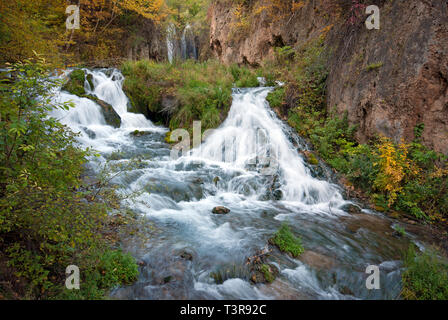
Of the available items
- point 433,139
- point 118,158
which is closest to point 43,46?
point 118,158

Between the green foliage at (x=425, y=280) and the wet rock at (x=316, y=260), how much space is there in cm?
104

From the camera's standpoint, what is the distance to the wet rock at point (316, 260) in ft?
13.4

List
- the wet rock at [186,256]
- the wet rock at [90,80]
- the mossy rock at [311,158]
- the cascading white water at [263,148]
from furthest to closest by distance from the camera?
the wet rock at [90,80]
the mossy rock at [311,158]
the cascading white water at [263,148]
the wet rock at [186,256]

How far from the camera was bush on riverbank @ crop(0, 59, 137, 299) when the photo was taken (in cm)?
237

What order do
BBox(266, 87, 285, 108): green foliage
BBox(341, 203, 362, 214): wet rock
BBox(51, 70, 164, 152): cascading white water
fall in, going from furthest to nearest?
BBox(266, 87, 285, 108): green foliage → BBox(51, 70, 164, 152): cascading white water → BBox(341, 203, 362, 214): wet rock

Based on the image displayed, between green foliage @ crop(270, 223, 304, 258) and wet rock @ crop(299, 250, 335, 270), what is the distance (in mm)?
113

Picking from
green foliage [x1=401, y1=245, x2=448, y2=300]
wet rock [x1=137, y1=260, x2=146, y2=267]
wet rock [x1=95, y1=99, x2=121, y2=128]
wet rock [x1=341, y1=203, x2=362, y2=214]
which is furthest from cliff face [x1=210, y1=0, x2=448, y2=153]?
wet rock [x1=95, y1=99, x2=121, y2=128]

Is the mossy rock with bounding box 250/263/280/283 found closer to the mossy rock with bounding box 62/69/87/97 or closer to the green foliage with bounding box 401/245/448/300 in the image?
the green foliage with bounding box 401/245/448/300

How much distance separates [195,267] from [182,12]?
32.3 m

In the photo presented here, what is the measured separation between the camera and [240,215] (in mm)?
5832

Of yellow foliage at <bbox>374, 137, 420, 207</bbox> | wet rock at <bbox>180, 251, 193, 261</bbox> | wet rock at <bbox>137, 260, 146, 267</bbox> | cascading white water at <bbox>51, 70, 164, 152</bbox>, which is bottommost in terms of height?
wet rock at <bbox>180, 251, 193, 261</bbox>

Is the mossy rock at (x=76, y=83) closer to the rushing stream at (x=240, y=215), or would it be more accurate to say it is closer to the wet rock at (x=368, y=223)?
the rushing stream at (x=240, y=215)

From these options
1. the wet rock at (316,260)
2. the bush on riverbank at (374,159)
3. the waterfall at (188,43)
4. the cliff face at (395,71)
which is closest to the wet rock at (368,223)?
the bush on riverbank at (374,159)

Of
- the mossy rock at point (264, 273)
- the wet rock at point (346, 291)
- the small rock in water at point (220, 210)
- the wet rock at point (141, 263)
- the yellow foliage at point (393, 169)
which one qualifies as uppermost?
the yellow foliage at point (393, 169)
